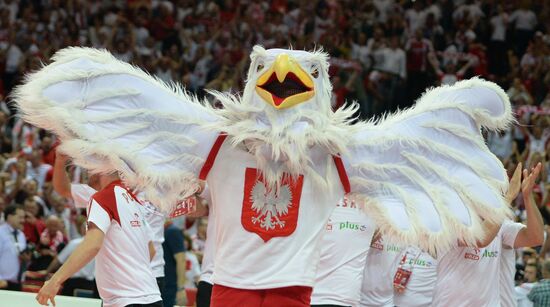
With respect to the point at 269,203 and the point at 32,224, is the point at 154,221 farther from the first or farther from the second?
the point at 32,224

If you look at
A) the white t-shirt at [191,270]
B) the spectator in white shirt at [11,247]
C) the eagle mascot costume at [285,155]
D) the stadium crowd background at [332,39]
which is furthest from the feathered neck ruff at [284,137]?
the stadium crowd background at [332,39]

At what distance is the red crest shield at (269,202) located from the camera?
15.1 feet

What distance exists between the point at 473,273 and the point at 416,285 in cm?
103

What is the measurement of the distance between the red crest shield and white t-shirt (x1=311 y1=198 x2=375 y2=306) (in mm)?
2126

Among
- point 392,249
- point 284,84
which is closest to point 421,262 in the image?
point 392,249

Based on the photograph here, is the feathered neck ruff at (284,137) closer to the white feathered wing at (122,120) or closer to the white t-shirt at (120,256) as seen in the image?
the white feathered wing at (122,120)

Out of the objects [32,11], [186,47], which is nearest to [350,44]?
[186,47]

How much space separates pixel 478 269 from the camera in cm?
664

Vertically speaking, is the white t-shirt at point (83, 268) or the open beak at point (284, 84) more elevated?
the open beak at point (284, 84)

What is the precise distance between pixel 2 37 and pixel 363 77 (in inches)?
208

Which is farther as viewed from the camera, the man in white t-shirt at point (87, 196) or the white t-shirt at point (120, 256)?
the man in white t-shirt at point (87, 196)

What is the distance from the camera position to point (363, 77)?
16.5 metres

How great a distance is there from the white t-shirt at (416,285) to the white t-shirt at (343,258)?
34.0 inches

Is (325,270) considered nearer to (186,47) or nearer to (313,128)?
(313,128)
